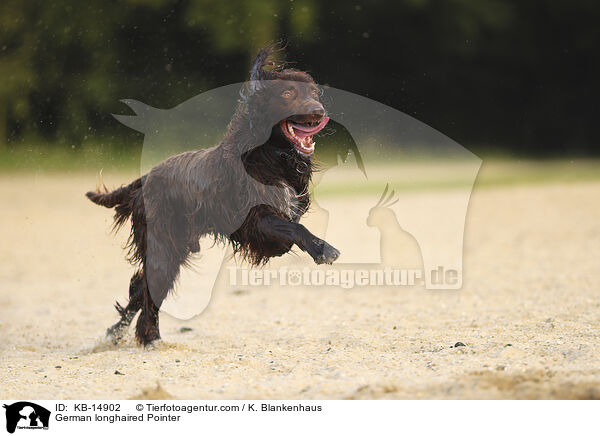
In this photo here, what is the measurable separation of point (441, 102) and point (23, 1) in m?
12.3

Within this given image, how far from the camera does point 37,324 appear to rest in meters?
7.38

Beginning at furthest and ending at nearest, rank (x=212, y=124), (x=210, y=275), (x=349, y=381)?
(x=210, y=275), (x=212, y=124), (x=349, y=381)

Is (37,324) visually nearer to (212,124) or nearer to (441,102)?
Answer: (212,124)

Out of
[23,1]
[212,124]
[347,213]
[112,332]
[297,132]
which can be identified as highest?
[23,1]

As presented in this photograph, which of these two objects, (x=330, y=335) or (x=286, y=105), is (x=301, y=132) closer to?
(x=286, y=105)

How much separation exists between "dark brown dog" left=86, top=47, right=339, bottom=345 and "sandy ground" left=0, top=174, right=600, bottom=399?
2.37ft

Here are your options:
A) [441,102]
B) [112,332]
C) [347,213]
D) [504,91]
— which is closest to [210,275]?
[112,332]

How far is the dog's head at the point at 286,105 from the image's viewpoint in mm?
4973

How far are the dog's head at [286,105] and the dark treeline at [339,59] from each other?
51 centimetres

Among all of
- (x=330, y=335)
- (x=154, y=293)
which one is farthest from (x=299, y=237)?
(x=330, y=335)

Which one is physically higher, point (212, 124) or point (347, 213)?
point (347, 213)

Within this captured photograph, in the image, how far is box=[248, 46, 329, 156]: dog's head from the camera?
4973 mm

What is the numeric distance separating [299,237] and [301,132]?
2.27 feet
